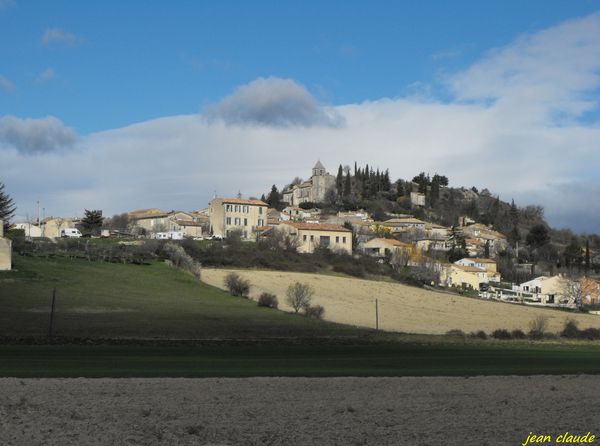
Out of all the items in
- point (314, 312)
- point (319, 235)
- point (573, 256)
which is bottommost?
point (314, 312)

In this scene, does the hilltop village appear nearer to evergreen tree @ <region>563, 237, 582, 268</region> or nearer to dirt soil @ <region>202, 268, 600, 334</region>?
evergreen tree @ <region>563, 237, 582, 268</region>

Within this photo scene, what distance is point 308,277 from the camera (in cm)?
9700

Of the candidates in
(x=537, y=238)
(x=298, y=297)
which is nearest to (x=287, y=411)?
(x=298, y=297)

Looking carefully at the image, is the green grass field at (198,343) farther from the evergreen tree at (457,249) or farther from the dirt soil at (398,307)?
the evergreen tree at (457,249)

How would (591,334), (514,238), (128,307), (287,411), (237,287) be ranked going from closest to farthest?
(287,411)
(591,334)
(128,307)
(237,287)
(514,238)

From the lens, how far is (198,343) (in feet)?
120

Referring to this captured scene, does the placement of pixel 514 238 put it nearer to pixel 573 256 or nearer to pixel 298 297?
pixel 573 256

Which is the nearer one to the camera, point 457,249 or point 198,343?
point 198,343

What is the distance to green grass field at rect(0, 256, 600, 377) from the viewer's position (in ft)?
80.3

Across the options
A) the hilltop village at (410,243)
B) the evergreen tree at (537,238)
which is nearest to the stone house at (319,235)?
the hilltop village at (410,243)

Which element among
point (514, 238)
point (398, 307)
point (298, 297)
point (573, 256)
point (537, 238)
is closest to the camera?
point (298, 297)

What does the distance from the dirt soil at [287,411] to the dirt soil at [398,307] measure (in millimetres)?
38988

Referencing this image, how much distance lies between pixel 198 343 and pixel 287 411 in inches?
853

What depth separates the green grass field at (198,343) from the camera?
2447 centimetres
